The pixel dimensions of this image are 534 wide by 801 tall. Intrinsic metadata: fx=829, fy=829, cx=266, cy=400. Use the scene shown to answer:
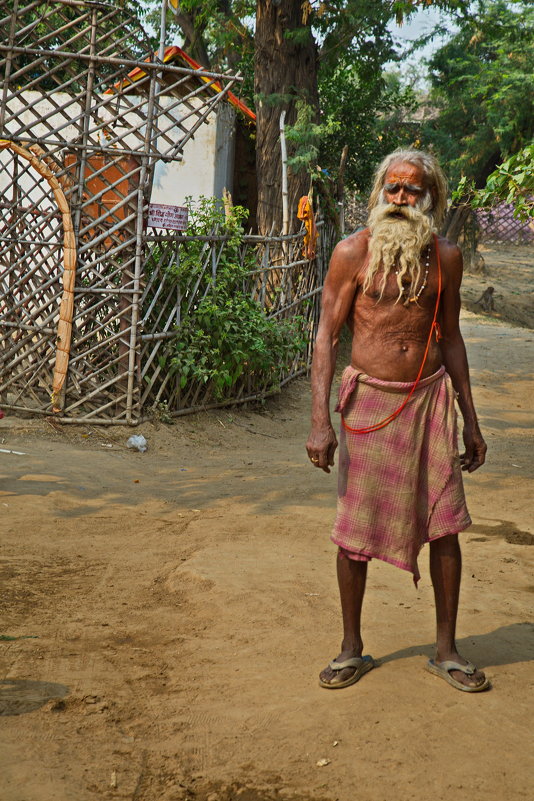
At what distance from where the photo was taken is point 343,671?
258 cm

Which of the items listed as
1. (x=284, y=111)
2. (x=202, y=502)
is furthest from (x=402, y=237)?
(x=284, y=111)

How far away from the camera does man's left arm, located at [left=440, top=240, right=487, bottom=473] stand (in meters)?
2.66

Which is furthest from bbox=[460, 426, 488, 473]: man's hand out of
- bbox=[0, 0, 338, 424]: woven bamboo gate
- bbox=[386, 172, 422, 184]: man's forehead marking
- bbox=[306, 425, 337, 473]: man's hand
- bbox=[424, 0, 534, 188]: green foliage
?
bbox=[424, 0, 534, 188]: green foliage

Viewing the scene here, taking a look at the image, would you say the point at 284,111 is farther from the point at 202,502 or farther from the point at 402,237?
the point at 402,237

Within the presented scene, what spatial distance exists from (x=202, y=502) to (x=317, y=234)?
522 centimetres

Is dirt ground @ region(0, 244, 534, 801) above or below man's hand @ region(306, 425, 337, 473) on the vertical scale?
below

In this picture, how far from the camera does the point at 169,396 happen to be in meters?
7.29

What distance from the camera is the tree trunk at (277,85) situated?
32.6ft

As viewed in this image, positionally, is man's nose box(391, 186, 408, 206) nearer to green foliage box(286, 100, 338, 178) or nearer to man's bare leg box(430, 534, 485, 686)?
man's bare leg box(430, 534, 485, 686)

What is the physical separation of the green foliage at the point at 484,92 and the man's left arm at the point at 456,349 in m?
11.6

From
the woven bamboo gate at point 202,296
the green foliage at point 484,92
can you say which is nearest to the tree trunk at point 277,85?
the woven bamboo gate at point 202,296

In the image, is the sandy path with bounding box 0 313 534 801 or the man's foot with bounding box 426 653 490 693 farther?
the man's foot with bounding box 426 653 490 693

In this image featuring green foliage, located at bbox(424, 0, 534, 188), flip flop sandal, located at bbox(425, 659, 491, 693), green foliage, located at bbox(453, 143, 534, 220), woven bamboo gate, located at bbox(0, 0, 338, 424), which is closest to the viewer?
flip flop sandal, located at bbox(425, 659, 491, 693)

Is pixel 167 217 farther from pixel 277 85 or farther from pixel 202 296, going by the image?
pixel 277 85
